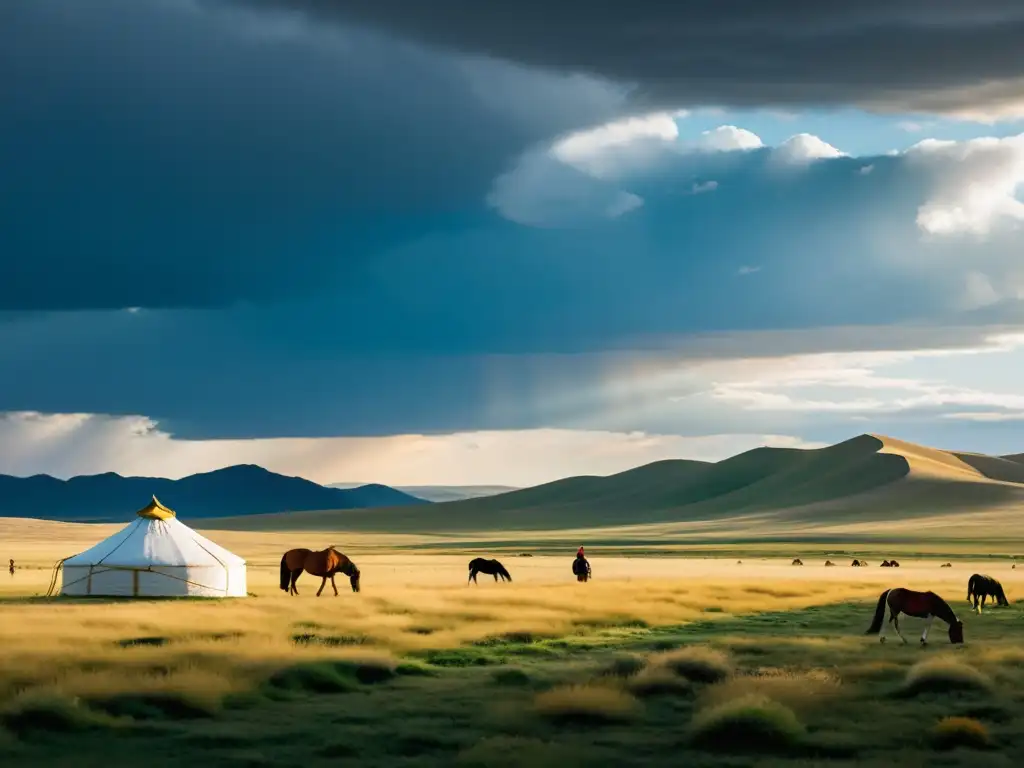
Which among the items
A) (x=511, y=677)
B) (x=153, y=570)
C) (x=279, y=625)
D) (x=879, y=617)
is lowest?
(x=511, y=677)

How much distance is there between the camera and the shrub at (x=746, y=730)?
19.4 meters

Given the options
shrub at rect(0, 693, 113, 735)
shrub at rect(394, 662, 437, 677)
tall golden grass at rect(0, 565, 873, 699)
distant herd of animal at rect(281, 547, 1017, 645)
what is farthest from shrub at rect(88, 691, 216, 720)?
distant herd of animal at rect(281, 547, 1017, 645)

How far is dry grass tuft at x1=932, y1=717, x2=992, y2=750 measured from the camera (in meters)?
19.5

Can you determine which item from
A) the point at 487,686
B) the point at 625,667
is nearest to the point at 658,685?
the point at 625,667

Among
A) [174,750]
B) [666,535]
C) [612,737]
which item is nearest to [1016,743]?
[612,737]

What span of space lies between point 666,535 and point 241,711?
159239 millimetres

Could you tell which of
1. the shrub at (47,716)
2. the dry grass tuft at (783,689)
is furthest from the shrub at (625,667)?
the shrub at (47,716)

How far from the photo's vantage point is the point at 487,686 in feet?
84.2

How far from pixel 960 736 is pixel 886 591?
524 inches

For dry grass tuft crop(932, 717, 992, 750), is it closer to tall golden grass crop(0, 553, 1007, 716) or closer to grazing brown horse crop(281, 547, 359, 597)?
tall golden grass crop(0, 553, 1007, 716)

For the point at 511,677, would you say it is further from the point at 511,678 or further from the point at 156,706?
the point at 156,706

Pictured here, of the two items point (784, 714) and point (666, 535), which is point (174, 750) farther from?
point (666, 535)

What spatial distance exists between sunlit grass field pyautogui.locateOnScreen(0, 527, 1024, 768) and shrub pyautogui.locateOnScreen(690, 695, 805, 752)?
28 millimetres

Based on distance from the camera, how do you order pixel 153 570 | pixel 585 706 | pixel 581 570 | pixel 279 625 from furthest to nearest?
pixel 581 570, pixel 153 570, pixel 279 625, pixel 585 706
